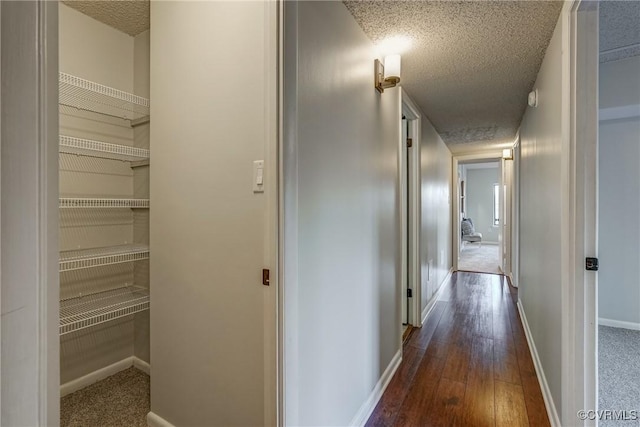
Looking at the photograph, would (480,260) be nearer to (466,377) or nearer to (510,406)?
(466,377)

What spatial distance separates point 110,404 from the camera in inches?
71.1

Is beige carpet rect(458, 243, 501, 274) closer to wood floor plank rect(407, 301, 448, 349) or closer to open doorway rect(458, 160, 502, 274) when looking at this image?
open doorway rect(458, 160, 502, 274)

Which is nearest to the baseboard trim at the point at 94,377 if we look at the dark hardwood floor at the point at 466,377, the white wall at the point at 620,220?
the dark hardwood floor at the point at 466,377

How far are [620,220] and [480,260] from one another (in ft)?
13.2

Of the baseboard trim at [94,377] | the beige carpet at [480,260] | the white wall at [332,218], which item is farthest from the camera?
the beige carpet at [480,260]

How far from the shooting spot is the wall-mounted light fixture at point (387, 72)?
73.1 inches

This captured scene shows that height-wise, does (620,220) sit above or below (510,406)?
above

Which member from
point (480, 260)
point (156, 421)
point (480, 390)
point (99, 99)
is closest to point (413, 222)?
point (480, 390)

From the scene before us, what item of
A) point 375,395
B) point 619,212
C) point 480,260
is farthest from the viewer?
point 480,260

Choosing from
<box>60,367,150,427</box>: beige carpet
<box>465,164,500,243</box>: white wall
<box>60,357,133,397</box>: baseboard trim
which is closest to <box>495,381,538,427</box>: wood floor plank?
<box>60,367,150,427</box>: beige carpet

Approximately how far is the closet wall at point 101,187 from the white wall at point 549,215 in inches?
95.2

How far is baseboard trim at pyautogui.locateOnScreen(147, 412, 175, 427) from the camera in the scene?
5.07 feet

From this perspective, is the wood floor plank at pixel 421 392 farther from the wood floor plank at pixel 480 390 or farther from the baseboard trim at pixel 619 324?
the baseboard trim at pixel 619 324

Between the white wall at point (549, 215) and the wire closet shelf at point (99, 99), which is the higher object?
the wire closet shelf at point (99, 99)
